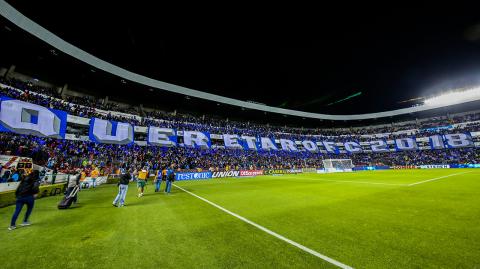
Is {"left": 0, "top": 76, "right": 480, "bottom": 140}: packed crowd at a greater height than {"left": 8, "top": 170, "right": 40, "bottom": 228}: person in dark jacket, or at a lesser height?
greater

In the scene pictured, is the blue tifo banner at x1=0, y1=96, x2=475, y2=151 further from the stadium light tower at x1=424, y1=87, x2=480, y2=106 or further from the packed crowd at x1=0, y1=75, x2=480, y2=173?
the stadium light tower at x1=424, y1=87, x2=480, y2=106

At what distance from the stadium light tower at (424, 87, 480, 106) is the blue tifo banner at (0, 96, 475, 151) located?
28.9 ft

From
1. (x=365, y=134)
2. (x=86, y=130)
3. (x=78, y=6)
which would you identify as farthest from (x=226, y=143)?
(x=365, y=134)

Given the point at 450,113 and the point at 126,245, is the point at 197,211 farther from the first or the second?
the point at 450,113

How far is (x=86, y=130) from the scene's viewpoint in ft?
98.9

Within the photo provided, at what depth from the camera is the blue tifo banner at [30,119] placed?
67.0 feet

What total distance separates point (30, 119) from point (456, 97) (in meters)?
81.9

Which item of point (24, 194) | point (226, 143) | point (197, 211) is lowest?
point (197, 211)

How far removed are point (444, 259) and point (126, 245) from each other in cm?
658

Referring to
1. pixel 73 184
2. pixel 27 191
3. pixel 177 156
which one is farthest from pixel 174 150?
pixel 27 191

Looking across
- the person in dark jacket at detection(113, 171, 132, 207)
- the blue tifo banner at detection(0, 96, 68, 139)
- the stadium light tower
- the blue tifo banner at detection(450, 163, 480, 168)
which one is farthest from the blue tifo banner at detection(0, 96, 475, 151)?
the person in dark jacket at detection(113, 171, 132, 207)

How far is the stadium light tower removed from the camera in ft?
140

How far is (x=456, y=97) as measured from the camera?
147 feet

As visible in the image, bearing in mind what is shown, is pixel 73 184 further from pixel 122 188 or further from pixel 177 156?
pixel 177 156
